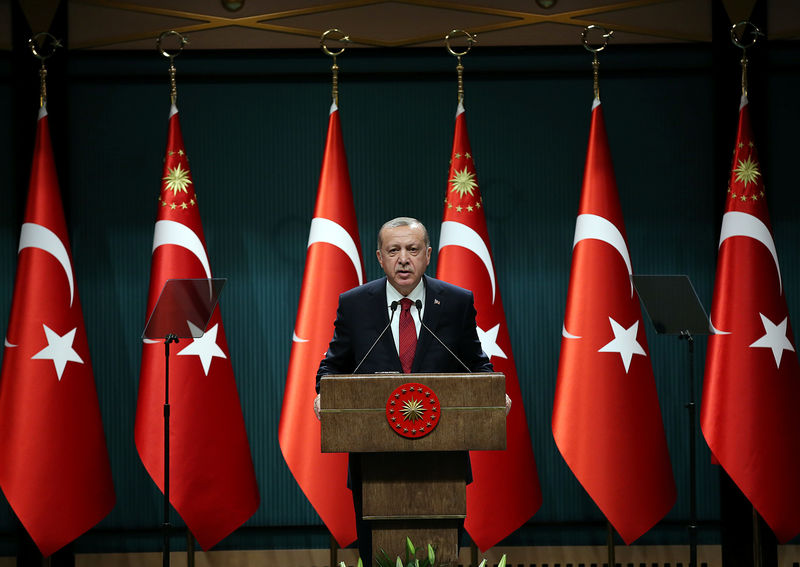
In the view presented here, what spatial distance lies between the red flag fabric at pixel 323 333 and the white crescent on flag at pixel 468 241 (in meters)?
0.46

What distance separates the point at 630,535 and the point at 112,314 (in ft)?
9.59

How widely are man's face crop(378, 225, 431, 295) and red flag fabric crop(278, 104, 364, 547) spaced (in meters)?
1.25

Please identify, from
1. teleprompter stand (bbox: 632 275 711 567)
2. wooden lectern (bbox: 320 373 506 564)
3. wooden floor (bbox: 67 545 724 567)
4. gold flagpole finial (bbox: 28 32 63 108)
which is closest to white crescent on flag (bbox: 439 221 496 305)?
teleprompter stand (bbox: 632 275 711 567)

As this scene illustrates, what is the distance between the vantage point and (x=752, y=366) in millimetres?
3748

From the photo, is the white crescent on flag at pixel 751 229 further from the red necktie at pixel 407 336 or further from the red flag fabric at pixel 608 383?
the red necktie at pixel 407 336

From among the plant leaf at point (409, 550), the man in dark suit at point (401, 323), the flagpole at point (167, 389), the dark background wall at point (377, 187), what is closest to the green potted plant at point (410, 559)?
the plant leaf at point (409, 550)

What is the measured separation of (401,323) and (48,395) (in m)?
2.02

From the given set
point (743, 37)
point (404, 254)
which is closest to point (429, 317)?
point (404, 254)

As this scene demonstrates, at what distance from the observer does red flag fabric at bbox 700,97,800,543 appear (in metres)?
3.67

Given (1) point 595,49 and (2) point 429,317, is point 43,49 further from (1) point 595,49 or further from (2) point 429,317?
(1) point 595,49

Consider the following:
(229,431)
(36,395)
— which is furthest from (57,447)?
(229,431)

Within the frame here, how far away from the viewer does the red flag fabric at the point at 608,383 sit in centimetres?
373

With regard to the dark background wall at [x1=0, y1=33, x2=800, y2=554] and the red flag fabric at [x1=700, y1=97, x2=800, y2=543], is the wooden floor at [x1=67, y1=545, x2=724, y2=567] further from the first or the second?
the red flag fabric at [x1=700, y1=97, x2=800, y2=543]

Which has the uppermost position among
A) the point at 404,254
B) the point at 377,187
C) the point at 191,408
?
the point at 377,187
